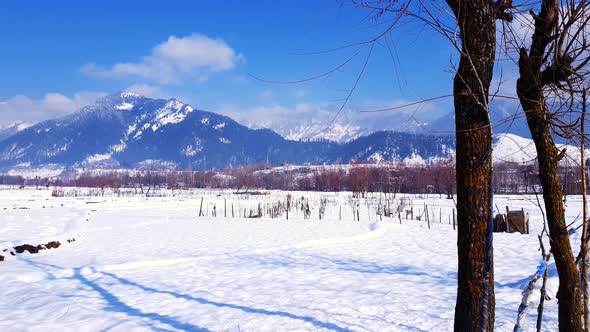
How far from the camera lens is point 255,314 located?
5.56 metres

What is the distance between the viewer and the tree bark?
258 centimetres

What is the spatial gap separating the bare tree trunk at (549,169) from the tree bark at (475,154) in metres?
0.62

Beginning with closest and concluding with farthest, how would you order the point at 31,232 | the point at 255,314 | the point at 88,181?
the point at 255,314
the point at 31,232
the point at 88,181

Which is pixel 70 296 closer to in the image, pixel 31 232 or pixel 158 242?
pixel 158 242

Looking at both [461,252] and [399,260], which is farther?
[399,260]

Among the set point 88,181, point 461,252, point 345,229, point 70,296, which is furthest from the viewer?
point 88,181

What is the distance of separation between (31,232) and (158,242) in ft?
19.6

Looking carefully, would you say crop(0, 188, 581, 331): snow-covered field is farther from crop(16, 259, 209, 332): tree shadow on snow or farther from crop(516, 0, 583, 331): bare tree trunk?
crop(516, 0, 583, 331): bare tree trunk

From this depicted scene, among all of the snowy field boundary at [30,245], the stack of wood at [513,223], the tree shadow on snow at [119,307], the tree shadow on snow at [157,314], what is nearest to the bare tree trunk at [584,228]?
the tree shadow on snow at [157,314]

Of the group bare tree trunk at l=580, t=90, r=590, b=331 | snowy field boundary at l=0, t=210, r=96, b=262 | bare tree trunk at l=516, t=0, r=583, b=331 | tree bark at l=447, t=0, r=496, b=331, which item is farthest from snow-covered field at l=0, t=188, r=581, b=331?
tree bark at l=447, t=0, r=496, b=331

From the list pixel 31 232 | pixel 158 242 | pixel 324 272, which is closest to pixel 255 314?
pixel 324 272

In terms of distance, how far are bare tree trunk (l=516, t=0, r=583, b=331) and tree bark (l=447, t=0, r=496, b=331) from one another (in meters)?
0.62

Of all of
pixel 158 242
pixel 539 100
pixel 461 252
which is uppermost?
pixel 539 100

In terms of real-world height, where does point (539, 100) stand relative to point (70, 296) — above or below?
above
